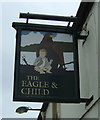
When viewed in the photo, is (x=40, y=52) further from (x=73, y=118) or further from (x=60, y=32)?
(x=73, y=118)

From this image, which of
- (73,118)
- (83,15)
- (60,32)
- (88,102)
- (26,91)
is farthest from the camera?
(73,118)

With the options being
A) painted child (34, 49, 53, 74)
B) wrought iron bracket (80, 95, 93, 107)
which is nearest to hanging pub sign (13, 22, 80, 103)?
painted child (34, 49, 53, 74)

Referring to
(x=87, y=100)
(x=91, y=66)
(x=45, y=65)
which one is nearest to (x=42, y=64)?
(x=45, y=65)

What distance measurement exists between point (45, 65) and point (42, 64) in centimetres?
7

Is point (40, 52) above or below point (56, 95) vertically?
above

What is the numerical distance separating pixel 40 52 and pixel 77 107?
195 cm

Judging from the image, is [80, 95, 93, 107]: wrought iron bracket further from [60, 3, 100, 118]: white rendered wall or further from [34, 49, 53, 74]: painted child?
[34, 49, 53, 74]: painted child

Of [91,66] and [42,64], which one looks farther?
[91,66]

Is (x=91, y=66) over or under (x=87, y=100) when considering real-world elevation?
over

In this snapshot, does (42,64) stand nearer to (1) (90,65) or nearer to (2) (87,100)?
(1) (90,65)

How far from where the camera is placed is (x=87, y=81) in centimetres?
775

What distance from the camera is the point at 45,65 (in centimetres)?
723

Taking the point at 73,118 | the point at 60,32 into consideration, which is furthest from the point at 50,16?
the point at 73,118

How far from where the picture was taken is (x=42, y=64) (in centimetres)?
726
